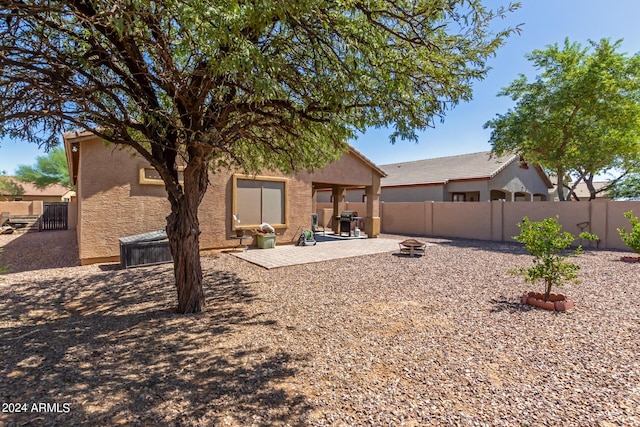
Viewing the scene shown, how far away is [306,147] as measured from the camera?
6301 millimetres

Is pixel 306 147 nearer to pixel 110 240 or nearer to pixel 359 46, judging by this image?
pixel 359 46

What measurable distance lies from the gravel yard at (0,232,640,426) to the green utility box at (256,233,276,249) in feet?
15.2

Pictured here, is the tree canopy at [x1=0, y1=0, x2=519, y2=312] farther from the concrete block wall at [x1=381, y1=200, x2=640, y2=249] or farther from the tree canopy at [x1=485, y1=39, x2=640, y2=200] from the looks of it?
the tree canopy at [x1=485, y1=39, x2=640, y2=200]

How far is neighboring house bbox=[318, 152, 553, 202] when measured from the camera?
2120 cm

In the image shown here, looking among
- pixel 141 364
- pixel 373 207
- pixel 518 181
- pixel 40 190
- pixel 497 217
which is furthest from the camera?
pixel 40 190

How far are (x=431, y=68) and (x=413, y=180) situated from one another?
21.3 meters

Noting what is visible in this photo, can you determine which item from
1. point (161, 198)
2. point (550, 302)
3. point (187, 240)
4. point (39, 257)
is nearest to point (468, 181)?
point (550, 302)

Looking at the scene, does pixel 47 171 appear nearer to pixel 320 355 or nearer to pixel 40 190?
→ pixel 40 190

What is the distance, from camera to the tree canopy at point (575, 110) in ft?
46.1

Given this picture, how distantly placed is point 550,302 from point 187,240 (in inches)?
250

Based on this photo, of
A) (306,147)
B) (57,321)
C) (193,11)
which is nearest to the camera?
(193,11)

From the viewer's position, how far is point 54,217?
2061cm

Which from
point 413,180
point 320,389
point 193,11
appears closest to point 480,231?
point 413,180

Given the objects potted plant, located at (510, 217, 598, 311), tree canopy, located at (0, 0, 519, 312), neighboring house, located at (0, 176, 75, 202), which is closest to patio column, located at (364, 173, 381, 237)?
potted plant, located at (510, 217, 598, 311)
